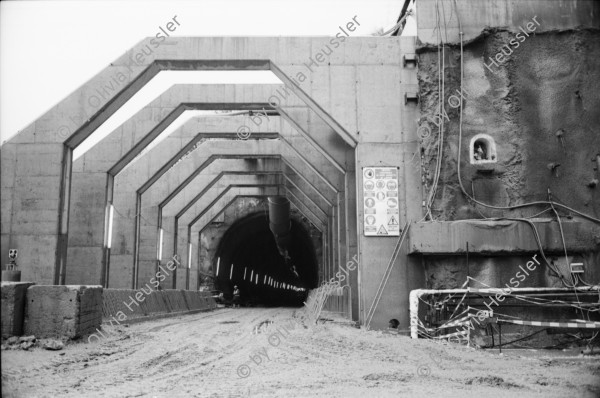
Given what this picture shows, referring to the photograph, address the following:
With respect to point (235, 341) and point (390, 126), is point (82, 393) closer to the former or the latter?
point (235, 341)

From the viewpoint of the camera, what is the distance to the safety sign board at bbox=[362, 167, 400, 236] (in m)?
15.4

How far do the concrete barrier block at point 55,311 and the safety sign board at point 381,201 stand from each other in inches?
302

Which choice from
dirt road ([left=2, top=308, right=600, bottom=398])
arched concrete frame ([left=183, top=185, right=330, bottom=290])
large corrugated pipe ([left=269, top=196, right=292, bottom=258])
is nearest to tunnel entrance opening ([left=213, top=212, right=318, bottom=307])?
large corrugated pipe ([left=269, top=196, right=292, bottom=258])

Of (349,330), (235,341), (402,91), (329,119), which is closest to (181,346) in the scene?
(235,341)

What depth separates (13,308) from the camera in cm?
948

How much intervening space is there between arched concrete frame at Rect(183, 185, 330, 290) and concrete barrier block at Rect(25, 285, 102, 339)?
906 inches

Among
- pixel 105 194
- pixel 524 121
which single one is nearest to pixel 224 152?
pixel 105 194

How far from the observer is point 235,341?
12.2 m

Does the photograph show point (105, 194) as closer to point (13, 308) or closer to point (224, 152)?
point (224, 152)

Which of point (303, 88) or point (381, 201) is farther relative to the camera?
point (303, 88)

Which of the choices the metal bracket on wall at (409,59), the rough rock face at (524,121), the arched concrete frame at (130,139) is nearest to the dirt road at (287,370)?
the rough rock face at (524,121)

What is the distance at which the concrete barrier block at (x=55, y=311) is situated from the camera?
9.77 m

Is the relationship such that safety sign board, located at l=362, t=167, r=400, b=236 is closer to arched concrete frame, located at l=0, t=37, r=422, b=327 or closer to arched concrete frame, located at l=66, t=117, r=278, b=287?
arched concrete frame, located at l=0, t=37, r=422, b=327

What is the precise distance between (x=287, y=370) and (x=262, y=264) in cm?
4608
